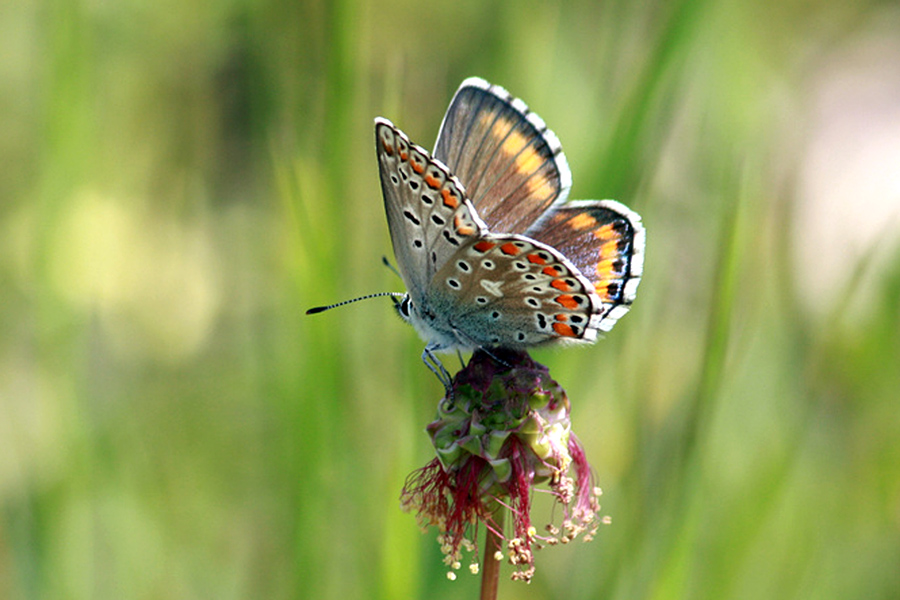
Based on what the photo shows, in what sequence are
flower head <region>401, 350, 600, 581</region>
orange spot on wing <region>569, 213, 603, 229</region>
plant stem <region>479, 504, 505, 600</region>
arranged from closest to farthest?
1. plant stem <region>479, 504, 505, 600</region>
2. flower head <region>401, 350, 600, 581</region>
3. orange spot on wing <region>569, 213, 603, 229</region>

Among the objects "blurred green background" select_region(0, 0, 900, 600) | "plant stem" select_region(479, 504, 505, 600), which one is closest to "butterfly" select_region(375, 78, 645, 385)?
"blurred green background" select_region(0, 0, 900, 600)

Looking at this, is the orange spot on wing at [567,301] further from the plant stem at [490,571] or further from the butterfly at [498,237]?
the plant stem at [490,571]

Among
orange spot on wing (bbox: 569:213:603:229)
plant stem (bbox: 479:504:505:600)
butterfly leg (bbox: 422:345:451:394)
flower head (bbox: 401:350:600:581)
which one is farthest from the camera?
orange spot on wing (bbox: 569:213:603:229)

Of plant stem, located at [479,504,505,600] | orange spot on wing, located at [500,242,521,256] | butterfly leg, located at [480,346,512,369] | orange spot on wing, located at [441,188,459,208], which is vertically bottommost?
plant stem, located at [479,504,505,600]

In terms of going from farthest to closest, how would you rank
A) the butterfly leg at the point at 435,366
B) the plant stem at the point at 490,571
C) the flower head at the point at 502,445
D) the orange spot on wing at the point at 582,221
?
the orange spot on wing at the point at 582,221 < the butterfly leg at the point at 435,366 < the flower head at the point at 502,445 < the plant stem at the point at 490,571

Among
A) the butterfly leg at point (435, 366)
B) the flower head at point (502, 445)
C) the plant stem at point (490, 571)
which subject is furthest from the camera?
the butterfly leg at point (435, 366)

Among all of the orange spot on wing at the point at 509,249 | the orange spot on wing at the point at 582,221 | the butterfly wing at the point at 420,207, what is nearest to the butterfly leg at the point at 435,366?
the butterfly wing at the point at 420,207

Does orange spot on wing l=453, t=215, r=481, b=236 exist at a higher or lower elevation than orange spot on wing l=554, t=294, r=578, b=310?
higher

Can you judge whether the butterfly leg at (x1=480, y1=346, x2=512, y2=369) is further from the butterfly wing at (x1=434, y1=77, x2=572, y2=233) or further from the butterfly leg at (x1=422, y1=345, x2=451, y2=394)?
the butterfly wing at (x1=434, y1=77, x2=572, y2=233)
